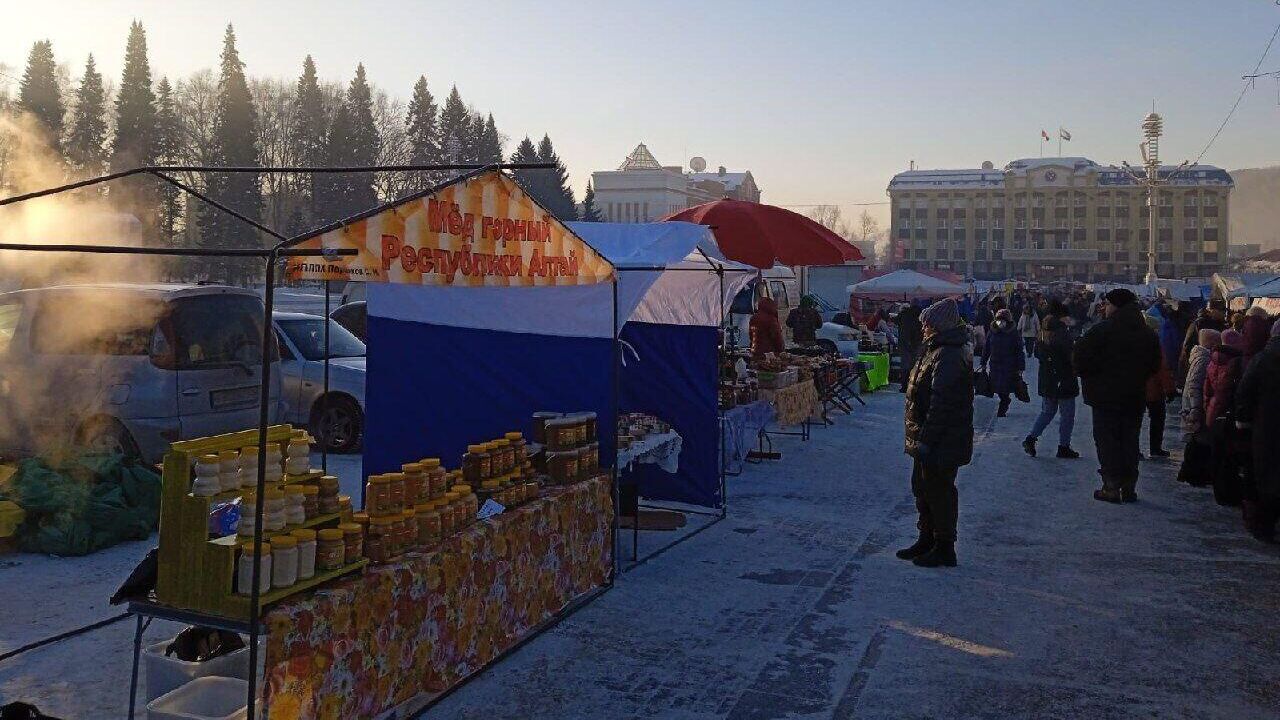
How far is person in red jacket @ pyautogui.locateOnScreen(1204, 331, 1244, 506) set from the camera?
885cm

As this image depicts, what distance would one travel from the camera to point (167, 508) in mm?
4172

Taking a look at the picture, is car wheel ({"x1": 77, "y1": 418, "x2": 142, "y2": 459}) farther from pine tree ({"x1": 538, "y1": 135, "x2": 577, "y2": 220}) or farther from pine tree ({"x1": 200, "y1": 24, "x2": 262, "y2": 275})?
pine tree ({"x1": 538, "y1": 135, "x2": 577, "y2": 220})

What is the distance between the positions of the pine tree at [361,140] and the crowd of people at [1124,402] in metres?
61.3

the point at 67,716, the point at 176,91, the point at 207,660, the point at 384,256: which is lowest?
the point at 67,716

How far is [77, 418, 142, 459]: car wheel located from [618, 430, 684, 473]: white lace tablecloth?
15.4 feet

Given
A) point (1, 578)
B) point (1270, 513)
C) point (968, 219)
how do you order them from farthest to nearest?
1. point (968, 219)
2. point (1270, 513)
3. point (1, 578)

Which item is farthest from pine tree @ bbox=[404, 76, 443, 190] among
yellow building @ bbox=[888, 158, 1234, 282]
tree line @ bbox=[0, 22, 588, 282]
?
yellow building @ bbox=[888, 158, 1234, 282]

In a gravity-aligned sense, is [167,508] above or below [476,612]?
above

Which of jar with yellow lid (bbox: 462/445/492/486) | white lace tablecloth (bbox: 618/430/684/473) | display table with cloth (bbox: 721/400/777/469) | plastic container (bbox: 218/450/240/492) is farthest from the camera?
display table with cloth (bbox: 721/400/777/469)

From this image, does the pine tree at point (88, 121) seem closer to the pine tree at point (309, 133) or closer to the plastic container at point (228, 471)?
the pine tree at point (309, 133)

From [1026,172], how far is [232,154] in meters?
102

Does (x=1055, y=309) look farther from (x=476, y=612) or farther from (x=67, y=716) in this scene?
(x=67, y=716)

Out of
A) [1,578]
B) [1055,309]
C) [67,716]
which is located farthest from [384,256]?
[1055,309]

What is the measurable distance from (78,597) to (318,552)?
3328 millimetres
